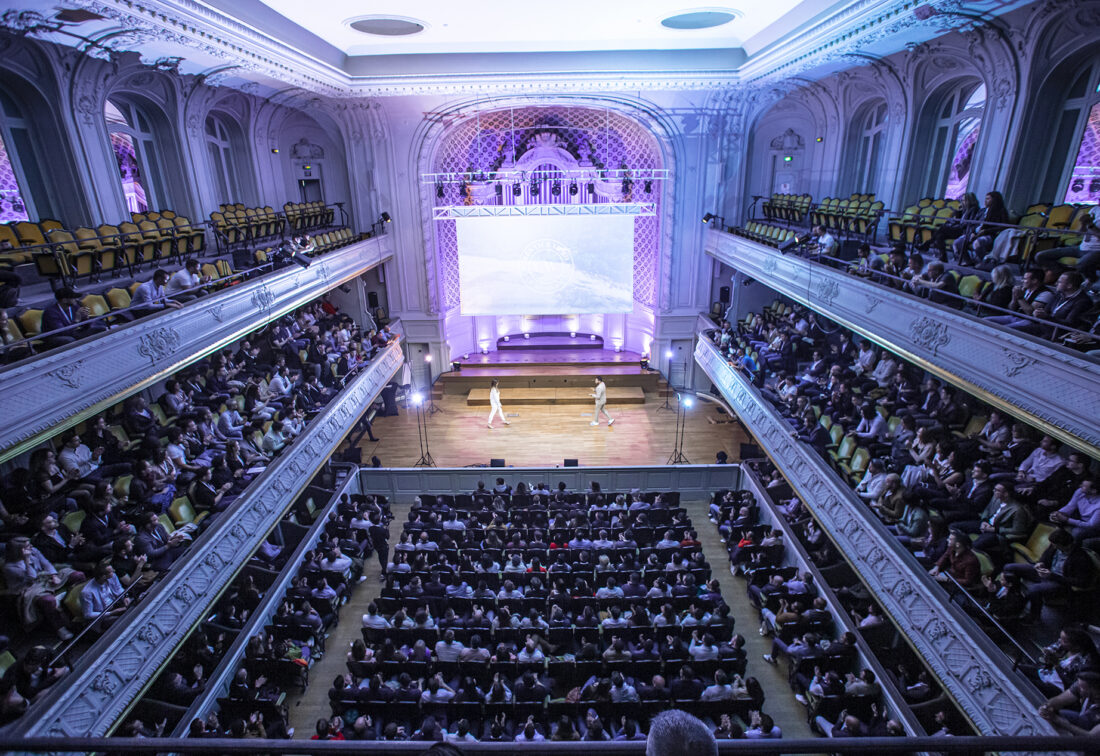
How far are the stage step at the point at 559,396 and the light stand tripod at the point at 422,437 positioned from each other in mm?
1590

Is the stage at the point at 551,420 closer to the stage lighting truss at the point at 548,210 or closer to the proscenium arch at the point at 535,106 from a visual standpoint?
the proscenium arch at the point at 535,106

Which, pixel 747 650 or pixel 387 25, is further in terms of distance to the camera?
pixel 387 25

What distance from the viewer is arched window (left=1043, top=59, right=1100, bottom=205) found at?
8.73 m

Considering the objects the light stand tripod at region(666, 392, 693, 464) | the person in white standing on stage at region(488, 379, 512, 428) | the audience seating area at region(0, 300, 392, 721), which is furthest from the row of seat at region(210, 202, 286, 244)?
the light stand tripod at region(666, 392, 693, 464)

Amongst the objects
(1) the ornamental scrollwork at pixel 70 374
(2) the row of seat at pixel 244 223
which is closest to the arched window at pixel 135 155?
(2) the row of seat at pixel 244 223

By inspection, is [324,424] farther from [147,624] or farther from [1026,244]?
[1026,244]

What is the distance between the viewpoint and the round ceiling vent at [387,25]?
1097 centimetres

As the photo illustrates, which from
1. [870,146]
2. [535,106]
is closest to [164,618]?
[535,106]

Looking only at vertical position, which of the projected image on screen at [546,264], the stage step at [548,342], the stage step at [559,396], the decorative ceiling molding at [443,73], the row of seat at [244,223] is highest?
the decorative ceiling molding at [443,73]

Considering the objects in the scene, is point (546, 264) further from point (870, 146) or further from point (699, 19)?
point (870, 146)

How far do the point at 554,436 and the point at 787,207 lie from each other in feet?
28.4

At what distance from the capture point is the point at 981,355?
6.16m

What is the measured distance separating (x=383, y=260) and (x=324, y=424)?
24.7ft

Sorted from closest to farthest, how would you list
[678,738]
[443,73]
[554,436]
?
[678,738] → [443,73] → [554,436]
